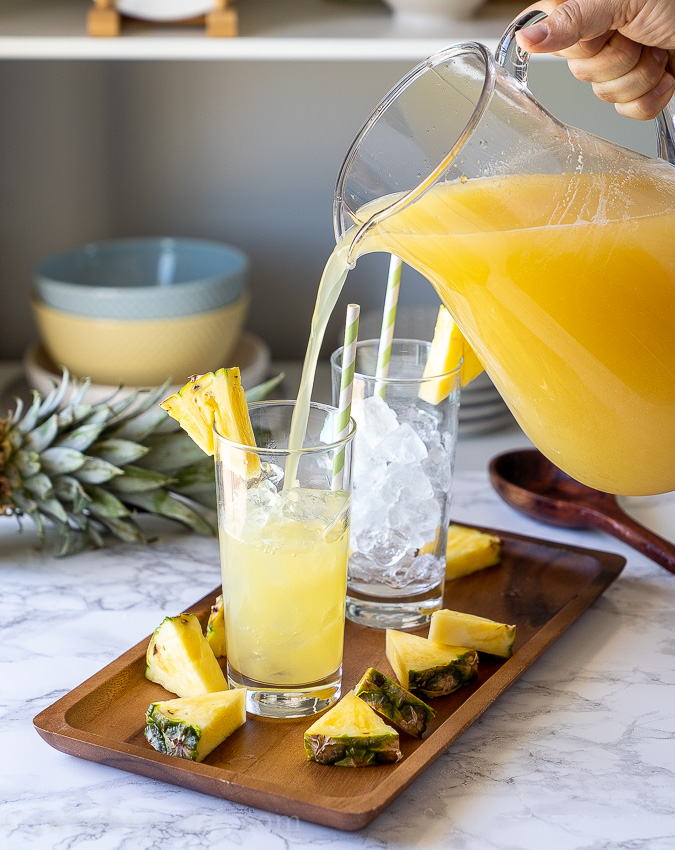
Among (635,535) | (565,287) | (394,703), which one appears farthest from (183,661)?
(635,535)

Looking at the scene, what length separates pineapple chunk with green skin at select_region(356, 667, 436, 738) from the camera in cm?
83

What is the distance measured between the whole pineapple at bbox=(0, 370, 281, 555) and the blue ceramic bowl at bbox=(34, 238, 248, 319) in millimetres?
297

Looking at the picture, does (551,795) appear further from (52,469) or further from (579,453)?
(52,469)

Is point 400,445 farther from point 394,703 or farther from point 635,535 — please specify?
point 635,535

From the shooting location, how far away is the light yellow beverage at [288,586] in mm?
843

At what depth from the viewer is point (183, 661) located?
0.88 meters

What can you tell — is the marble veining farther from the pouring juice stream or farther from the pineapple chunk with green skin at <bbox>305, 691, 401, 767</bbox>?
the pouring juice stream

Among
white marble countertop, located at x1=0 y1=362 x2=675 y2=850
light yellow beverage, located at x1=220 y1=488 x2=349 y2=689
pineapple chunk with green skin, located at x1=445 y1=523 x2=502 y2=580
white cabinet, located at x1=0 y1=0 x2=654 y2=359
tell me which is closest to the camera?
white marble countertop, located at x1=0 y1=362 x2=675 y2=850

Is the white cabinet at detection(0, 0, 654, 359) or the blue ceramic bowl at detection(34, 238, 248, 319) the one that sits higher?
the white cabinet at detection(0, 0, 654, 359)

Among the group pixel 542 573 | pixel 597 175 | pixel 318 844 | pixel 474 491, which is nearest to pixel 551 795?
pixel 318 844

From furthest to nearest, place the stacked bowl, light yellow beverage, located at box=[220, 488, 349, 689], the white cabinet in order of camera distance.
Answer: the white cabinet → the stacked bowl → light yellow beverage, located at box=[220, 488, 349, 689]

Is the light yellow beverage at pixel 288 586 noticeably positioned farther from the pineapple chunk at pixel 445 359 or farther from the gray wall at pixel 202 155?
the gray wall at pixel 202 155

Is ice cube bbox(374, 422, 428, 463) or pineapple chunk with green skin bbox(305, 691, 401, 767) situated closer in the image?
pineapple chunk with green skin bbox(305, 691, 401, 767)

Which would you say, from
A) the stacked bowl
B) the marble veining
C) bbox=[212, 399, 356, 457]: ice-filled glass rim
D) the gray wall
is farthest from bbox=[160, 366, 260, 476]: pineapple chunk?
the gray wall
